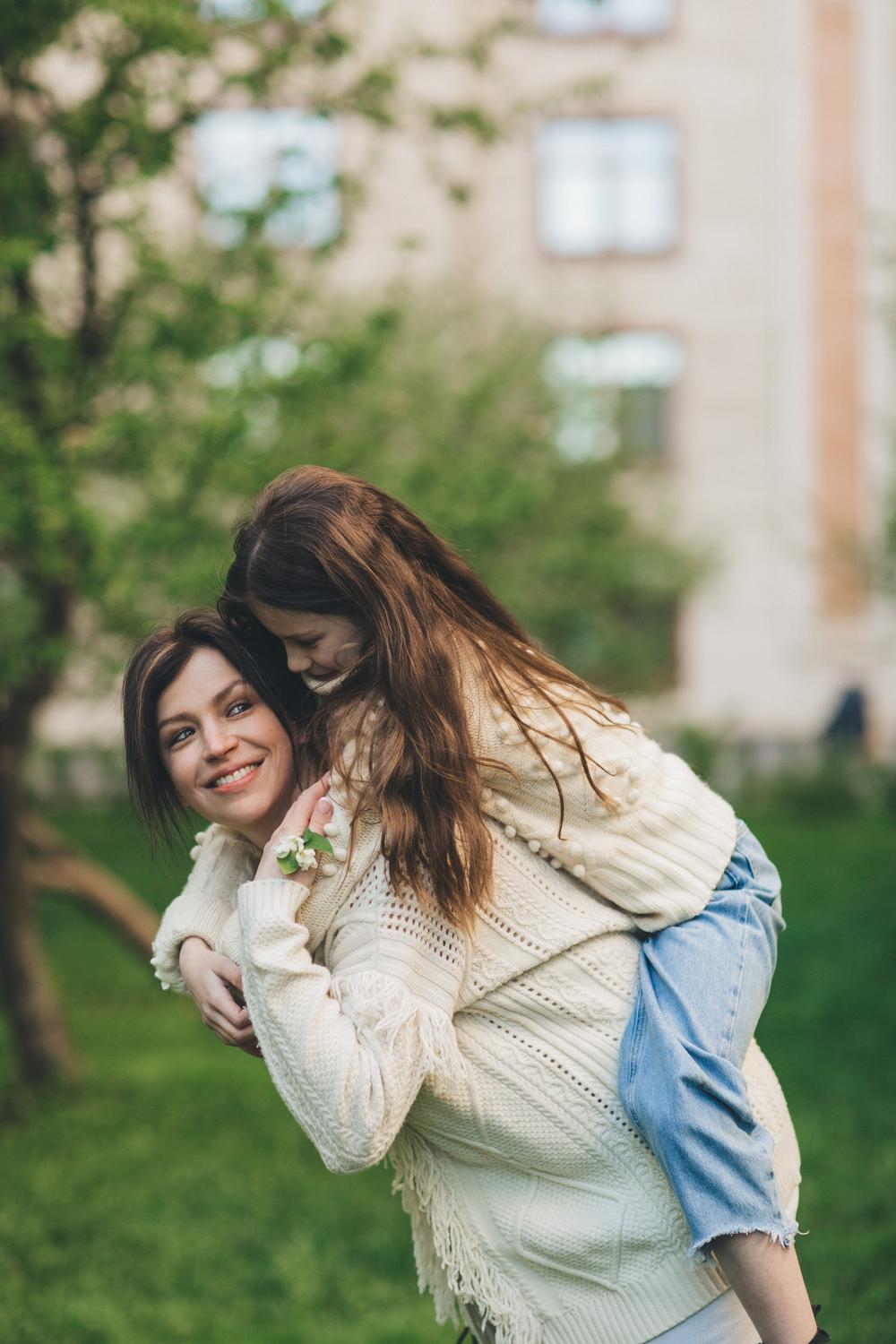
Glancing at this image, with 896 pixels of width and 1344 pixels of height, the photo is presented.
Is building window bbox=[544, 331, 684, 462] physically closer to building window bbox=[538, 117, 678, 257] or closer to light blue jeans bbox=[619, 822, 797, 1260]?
building window bbox=[538, 117, 678, 257]

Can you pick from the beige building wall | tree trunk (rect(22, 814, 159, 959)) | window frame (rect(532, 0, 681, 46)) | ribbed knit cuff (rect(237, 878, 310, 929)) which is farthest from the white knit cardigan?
window frame (rect(532, 0, 681, 46))

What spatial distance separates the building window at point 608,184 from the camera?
21.4m

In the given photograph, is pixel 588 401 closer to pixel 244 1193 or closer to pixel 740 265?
pixel 740 265

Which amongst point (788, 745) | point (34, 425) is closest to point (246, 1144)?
point (34, 425)

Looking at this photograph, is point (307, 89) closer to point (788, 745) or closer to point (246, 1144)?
point (246, 1144)

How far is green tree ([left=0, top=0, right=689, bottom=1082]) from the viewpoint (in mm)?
5832

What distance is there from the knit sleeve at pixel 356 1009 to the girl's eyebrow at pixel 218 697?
1.28 ft

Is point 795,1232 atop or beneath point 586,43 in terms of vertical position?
beneath

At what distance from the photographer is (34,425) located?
20.2 feet

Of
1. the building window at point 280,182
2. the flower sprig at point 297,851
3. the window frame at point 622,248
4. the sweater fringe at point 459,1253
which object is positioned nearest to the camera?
the flower sprig at point 297,851

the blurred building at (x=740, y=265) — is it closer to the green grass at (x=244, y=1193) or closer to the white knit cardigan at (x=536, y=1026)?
the green grass at (x=244, y=1193)

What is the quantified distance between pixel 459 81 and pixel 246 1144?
53.8ft

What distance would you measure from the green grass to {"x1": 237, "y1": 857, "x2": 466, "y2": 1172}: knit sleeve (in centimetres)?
167

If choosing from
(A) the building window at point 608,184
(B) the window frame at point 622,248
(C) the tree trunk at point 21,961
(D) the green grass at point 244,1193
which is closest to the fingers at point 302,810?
(D) the green grass at point 244,1193
